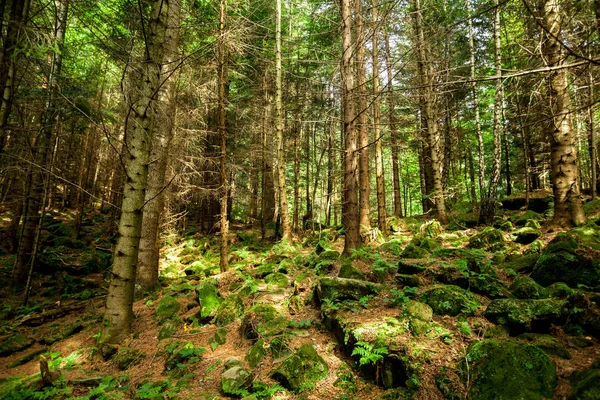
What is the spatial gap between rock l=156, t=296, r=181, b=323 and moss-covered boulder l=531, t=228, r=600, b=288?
22.8 ft

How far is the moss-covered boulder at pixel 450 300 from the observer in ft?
13.4

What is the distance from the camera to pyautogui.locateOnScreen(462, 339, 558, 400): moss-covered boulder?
266 centimetres

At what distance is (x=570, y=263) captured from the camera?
448 cm

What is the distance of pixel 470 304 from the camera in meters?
4.10

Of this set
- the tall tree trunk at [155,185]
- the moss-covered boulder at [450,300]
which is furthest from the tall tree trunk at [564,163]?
the tall tree trunk at [155,185]

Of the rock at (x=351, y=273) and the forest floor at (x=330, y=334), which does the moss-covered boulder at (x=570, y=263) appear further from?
the rock at (x=351, y=273)

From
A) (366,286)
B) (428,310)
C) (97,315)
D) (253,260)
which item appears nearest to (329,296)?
(366,286)

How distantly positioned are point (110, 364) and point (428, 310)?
15.5 feet

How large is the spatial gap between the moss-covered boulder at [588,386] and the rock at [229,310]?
4799mm

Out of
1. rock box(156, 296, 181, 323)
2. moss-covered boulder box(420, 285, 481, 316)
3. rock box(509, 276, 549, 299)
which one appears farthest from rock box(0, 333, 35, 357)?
rock box(509, 276, 549, 299)

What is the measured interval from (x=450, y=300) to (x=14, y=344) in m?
7.85

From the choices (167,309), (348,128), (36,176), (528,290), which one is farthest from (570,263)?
(36,176)

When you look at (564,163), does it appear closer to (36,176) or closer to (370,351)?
(370,351)

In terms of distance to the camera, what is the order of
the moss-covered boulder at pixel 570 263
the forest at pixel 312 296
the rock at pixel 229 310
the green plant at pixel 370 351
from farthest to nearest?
the rock at pixel 229 310
the moss-covered boulder at pixel 570 263
the green plant at pixel 370 351
the forest at pixel 312 296
